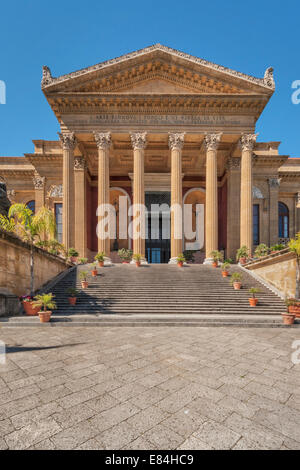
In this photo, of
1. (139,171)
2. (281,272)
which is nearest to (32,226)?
(139,171)

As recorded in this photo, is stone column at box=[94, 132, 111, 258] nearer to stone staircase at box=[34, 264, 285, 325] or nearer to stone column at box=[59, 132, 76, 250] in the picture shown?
stone column at box=[59, 132, 76, 250]

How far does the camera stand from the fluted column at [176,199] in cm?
1809

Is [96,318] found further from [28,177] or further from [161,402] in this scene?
[28,177]

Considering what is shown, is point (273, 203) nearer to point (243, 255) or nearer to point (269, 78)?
point (243, 255)

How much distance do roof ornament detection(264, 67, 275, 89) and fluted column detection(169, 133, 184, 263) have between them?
787cm

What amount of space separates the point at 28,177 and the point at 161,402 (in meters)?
27.3

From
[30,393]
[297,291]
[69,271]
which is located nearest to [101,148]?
[69,271]

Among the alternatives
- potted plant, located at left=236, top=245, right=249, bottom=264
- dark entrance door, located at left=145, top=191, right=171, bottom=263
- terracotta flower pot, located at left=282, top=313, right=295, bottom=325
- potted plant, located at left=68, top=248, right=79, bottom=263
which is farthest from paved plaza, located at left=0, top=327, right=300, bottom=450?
dark entrance door, located at left=145, top=191, right=171, bottom=263

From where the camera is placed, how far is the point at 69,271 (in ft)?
50.4

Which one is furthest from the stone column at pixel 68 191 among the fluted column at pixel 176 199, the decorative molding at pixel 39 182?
the fluted column at pixel 176 199

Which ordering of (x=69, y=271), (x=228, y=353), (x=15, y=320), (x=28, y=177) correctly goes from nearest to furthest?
(x=228, y=353) → (x=15, y=320) → (x=69, y=271) → (x=28, y=177)

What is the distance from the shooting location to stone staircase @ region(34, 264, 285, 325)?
30.5ft

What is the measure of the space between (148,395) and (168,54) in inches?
896
